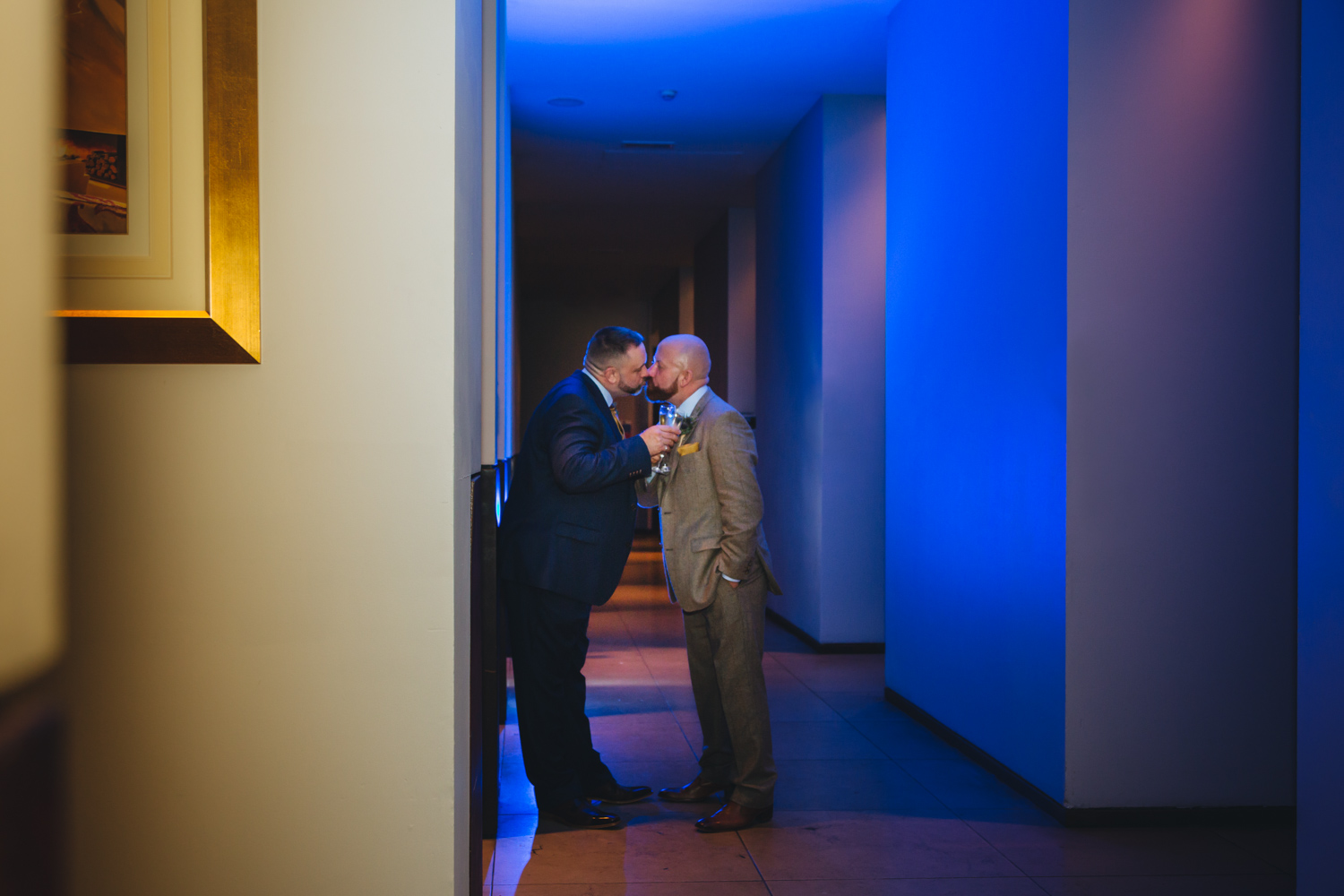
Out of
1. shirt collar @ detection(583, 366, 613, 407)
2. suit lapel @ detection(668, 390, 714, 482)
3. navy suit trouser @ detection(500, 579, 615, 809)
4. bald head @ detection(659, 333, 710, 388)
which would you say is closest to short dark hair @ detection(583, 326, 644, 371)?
shirt collar @ detection(583, 366, 613, 407)

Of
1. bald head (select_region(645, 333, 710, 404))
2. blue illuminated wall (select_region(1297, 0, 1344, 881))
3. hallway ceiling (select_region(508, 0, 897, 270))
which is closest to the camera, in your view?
blue illuminated wall (select_region(1297, 0, 1344, 881))

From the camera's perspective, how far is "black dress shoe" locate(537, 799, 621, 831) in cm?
326

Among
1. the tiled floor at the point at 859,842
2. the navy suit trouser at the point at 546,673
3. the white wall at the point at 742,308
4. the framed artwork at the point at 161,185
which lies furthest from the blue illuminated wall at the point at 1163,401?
the white wall at the point at 742,308

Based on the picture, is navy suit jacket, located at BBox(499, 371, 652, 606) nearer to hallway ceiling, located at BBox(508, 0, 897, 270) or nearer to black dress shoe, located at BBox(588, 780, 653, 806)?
black dress shoe, located at BBox(588, 780, 653, 806)

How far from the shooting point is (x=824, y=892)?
2.75 metres

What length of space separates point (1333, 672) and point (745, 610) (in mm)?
1676

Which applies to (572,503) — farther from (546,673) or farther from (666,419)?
(546,673)

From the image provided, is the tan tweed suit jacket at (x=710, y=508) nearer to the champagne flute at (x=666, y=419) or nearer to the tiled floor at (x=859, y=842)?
the champagne flute at (x=666, y=419)

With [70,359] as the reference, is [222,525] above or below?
below

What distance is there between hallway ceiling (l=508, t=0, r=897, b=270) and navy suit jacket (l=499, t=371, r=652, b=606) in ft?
9.18

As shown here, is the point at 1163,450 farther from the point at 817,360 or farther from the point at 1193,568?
the point at 817,360

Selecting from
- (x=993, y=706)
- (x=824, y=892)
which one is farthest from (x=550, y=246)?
(x=824, y=892)

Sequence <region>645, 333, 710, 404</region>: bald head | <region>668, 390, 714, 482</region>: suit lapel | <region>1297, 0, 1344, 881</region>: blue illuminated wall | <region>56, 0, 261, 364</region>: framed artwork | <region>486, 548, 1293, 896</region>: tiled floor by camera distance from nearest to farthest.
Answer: <region>56, 0, 261, 364</region>: framed artwork → <region>1297, 0, 1344, 881</region>: blue illuminated wall → <region>486, 548, 1293, 896</region>: tiled floor → <region>668, 390, 714, 482</region>: suit lapel → <region>645, 333, 710, 404</region>: bald head

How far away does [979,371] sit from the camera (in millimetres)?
3934
